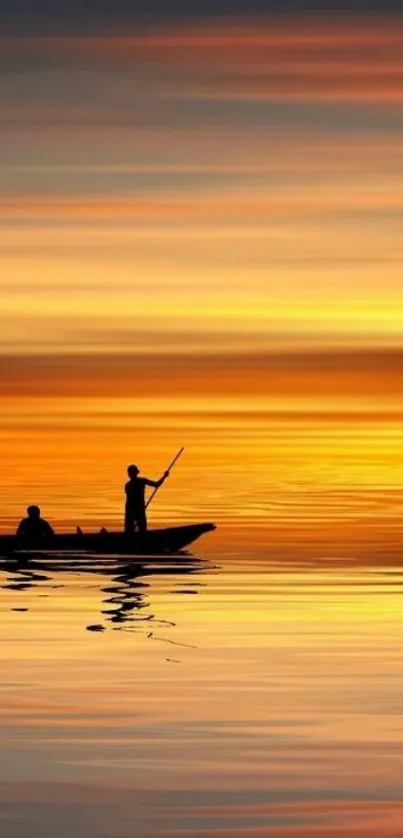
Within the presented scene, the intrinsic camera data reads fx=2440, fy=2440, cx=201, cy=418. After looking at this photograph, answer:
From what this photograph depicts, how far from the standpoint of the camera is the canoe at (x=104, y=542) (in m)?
47.0

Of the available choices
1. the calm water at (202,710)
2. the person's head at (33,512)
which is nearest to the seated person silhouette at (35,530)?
the person's head at (33,512)

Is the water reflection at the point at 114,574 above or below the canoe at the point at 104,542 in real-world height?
below

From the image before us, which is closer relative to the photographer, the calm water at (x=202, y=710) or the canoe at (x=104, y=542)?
the calm water at (x=202, y=710)

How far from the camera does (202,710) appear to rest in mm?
23297

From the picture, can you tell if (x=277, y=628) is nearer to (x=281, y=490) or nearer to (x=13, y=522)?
(x=13, y=522)

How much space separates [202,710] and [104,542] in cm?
2381

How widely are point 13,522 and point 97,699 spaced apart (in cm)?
4798

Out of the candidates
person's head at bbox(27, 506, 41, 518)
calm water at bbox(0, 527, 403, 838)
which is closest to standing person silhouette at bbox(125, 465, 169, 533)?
person's head at bbox(27, 506, 41, 518)

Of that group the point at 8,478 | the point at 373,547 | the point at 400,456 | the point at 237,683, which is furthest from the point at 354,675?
the point at 400,456

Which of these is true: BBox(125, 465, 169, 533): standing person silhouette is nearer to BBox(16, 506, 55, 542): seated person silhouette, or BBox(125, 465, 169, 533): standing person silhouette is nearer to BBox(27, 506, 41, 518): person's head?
BBox(16, 506, 55, 542): seated person silhouette

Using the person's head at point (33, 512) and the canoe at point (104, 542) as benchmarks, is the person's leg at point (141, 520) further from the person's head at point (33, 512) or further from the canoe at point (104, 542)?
the person's head at point (33, 512)

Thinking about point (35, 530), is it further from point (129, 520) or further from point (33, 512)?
point (129, 520)

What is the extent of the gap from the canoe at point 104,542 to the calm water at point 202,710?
25.1ft

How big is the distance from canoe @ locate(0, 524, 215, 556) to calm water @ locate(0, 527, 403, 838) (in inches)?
301
